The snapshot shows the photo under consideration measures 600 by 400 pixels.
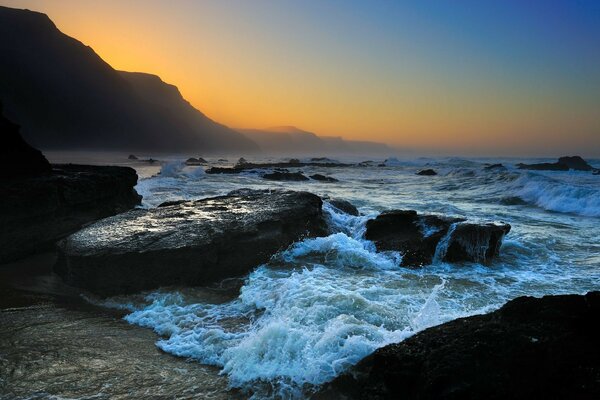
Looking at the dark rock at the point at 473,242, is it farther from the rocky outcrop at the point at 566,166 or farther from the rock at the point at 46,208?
the rocky outcrop at the point at 566,166

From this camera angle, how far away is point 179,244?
6.88 m

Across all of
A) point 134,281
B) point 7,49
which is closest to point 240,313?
point 134,281

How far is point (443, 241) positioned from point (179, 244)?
5166 mm

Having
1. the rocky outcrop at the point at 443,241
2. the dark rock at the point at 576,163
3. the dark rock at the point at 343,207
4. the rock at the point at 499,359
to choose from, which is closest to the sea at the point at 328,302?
the rocky outcrop at the point at 443,241

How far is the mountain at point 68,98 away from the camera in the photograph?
322 feet

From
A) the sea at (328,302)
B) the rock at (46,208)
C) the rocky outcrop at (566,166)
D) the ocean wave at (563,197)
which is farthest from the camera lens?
the rocky outcrop at (566,166)

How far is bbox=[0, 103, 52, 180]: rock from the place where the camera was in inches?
344

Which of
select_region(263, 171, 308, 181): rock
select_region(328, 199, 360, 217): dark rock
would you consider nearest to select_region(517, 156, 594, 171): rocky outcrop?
select_region(263, 171, 308, 181): rock

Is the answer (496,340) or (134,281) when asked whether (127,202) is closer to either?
(134,281)

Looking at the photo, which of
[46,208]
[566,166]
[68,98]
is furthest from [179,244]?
[68,98]

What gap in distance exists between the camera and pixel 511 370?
9.58 feet

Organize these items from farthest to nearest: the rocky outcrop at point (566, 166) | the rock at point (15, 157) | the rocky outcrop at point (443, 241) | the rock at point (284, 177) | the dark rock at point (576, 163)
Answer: the dark rock at point (576, 163) < the rocky outcrop at point (566, 166) < the rock at point (284, 177) < the rock at point (15, 157) < the rocky outcrop at point (443, 241)

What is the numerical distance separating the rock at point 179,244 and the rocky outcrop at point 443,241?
1.74 metres

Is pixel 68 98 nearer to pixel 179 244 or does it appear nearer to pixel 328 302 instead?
pixel 179 244
